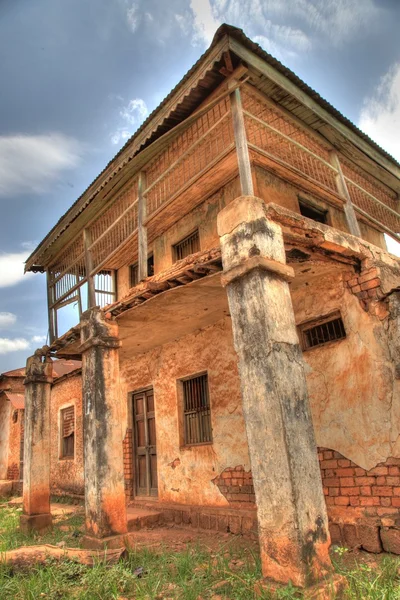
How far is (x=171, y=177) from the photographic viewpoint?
710 cm

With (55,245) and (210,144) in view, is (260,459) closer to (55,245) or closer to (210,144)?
(210,144)

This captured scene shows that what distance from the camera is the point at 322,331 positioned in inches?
238

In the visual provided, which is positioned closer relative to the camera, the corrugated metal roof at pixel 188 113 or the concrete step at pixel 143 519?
the corrugated metal roof at pixel 188 113

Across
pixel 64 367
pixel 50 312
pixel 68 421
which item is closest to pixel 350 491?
pixel 50 312

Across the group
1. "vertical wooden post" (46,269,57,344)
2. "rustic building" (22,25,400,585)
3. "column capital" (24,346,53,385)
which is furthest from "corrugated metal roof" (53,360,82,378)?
"column capital" (24,346,53,385)

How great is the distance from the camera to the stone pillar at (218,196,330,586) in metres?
3.18

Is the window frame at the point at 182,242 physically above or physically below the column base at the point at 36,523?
above

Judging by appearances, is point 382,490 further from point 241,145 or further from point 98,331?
point 241,145

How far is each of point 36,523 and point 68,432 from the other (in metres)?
5.04

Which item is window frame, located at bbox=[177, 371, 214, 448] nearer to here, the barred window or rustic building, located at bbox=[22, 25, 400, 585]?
rustic building, located at bbox=[22, 25, 400, 585]

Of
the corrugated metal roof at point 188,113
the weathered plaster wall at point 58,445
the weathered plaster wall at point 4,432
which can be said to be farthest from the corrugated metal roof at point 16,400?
the corrugated metal roof at point 188,113

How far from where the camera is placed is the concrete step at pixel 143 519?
7.19m

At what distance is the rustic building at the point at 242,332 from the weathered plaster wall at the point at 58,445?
2.92 meters

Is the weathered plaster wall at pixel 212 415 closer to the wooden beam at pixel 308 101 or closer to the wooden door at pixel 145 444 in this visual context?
the wooden door at pixel 145 444
